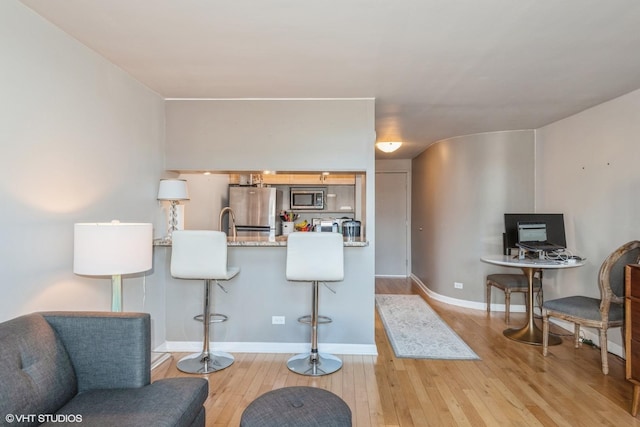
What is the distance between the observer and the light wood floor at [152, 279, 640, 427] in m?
2.33

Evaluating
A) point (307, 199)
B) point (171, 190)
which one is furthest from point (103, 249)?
point (307, 199)

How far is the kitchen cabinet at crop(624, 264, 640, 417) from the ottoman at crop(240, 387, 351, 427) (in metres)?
2.05

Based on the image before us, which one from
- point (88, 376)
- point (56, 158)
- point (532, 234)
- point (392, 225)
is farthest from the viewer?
point (392, 225)

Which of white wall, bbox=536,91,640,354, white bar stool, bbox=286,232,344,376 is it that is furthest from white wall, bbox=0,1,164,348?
white wall, bbox=536,91,640,354

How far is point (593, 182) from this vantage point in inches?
146

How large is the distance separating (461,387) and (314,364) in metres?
1.17

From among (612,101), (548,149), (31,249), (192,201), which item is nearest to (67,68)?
(31,249)

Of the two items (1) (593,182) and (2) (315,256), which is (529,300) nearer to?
(1) (593,182)

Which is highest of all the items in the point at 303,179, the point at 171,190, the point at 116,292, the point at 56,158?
the point at 303,179

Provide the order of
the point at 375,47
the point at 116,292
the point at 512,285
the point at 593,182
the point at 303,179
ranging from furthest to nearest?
the point at 303,179 → the point at 512,285 → the point at 593,182 → the point at 375,47 → the point at 116,292

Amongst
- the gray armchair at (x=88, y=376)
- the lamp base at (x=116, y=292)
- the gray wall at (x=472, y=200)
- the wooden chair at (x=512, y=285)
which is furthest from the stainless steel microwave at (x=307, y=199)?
the gray armchair at (x=88, y=376)

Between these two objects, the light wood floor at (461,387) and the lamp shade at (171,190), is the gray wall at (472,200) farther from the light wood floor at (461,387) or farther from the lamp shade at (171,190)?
the lamp shade at (171,190)

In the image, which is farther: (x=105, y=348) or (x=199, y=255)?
(x=199, y=255)

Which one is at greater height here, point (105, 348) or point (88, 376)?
point (105, 348)
